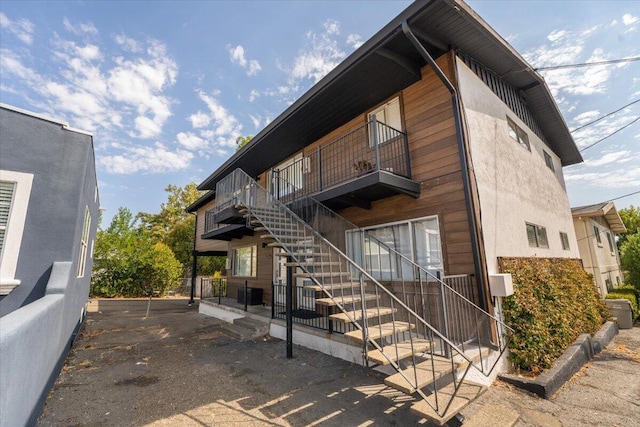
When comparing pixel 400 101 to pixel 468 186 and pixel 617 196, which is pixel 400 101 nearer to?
pixel 468 186

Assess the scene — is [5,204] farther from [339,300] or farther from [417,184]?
[417,184]

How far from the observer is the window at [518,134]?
25.1ft

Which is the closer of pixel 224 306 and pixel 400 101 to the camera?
pixel 400 101

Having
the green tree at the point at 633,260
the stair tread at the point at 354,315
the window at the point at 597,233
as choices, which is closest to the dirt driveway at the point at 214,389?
the stair tread at the point at 354,315

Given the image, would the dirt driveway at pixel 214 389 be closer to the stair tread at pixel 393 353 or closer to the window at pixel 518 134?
the stair tread at pixel 393 353

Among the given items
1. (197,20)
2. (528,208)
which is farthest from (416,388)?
(197,20)

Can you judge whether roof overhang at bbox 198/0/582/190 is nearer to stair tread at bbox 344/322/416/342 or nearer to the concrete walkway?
stair tread at bbox 344/322/416/342

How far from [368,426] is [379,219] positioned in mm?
4186

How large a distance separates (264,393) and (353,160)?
5.76 metres

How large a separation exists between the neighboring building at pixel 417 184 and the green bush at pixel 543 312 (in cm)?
50

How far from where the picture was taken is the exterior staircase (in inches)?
125

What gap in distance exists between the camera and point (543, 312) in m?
5.42

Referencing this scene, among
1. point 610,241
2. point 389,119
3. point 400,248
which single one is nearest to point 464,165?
point 400,248

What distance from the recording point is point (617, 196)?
12.4 metres
